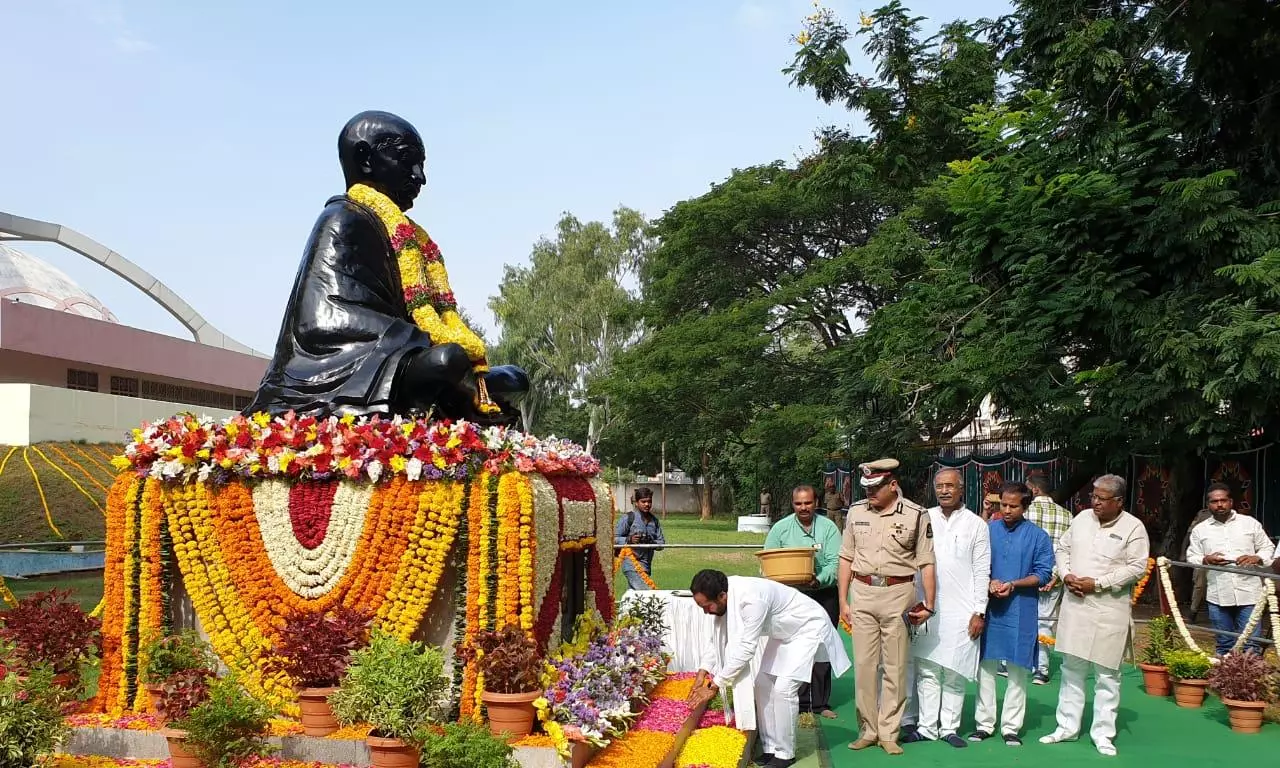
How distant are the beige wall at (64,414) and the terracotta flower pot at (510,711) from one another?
526 inches

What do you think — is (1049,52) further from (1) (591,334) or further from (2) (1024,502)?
(1) (591,334)

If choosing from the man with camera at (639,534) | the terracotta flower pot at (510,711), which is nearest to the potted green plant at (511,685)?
the terracotta flower pot at (510,711)

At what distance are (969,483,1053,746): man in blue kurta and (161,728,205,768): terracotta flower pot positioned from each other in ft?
14.2

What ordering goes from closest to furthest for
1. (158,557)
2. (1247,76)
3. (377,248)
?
1. (158,557)
2. (377,248)
3. (1247,76)

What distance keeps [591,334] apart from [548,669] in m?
31.0

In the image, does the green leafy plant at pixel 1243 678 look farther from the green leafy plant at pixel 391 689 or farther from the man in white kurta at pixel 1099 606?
the green leafy plant at pixel 391 689

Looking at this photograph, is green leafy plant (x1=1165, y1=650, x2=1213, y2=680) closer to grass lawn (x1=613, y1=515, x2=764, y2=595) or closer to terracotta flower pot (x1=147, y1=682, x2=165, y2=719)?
grass lawn (x1=613, y1=515, x2=764, y2=595)

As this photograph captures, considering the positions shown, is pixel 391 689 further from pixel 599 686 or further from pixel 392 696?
pixel 599 686

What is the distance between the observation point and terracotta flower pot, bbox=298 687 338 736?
509 cm

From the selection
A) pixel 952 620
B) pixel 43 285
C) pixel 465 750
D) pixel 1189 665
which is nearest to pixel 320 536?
pixel 465 750

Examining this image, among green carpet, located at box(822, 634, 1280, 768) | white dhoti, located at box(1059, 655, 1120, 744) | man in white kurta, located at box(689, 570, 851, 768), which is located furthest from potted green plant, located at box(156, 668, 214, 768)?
white dhoti, located at box(1059, 655, 1120, 744)

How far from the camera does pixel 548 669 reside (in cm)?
533

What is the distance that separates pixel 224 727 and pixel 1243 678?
5985 millimetres

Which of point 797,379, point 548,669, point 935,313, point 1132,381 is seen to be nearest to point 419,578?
point 548,669
